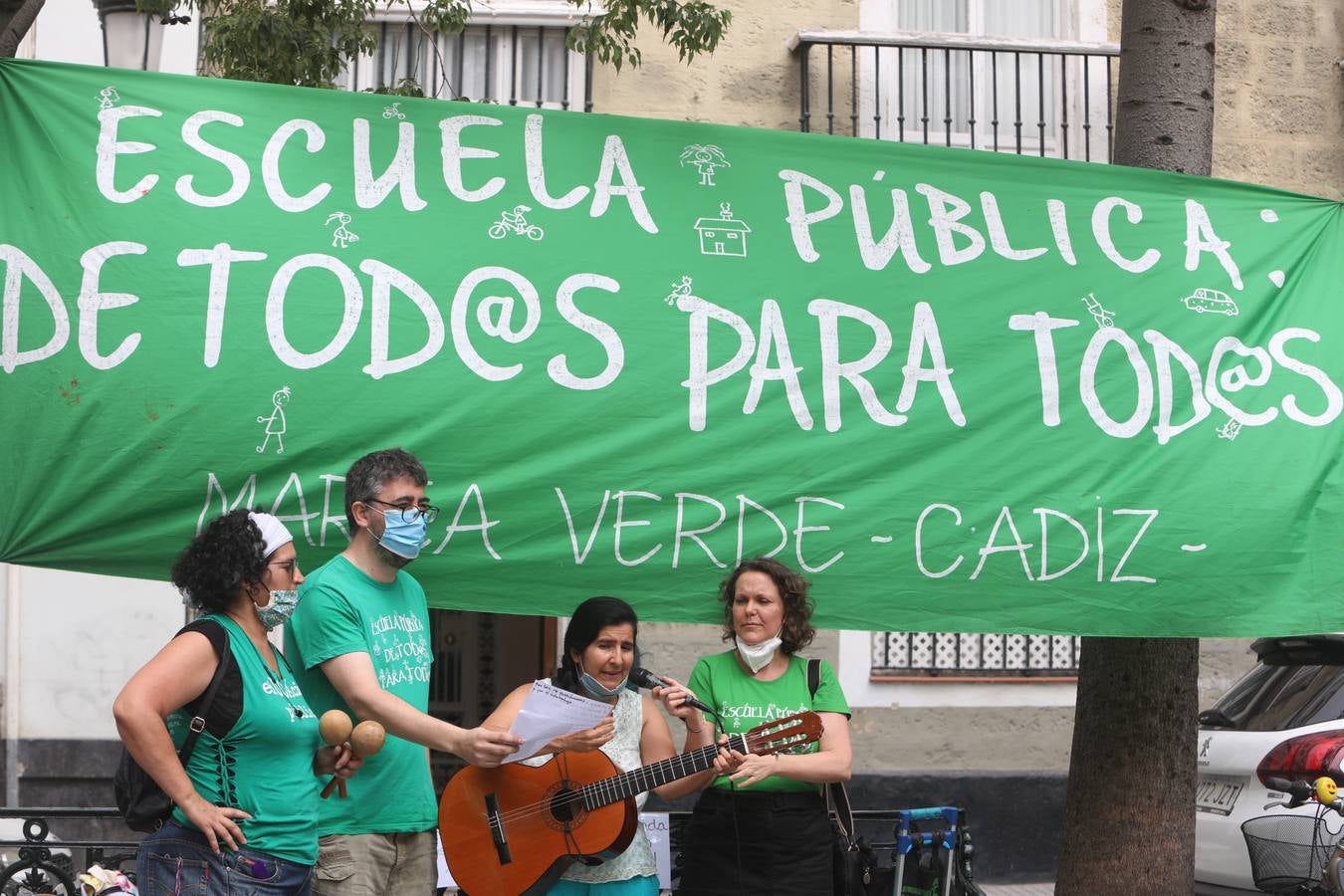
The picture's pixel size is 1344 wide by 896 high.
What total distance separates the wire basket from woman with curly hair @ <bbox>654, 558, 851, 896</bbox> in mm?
2173

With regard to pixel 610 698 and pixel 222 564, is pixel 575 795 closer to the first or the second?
pixel 610 698

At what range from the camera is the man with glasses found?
4.45m

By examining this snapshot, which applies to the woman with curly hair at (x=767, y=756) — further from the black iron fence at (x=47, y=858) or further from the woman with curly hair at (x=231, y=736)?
the black iron fence at (x=47, y=858)

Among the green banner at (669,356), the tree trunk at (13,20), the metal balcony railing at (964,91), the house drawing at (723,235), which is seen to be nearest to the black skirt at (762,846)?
the green banner at (669,356)

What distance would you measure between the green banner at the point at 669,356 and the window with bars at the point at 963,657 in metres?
4.78

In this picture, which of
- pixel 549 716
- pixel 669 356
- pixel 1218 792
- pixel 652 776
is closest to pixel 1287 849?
pixel 1218 792

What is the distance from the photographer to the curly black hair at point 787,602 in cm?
521

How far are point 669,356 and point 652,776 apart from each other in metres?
1.51

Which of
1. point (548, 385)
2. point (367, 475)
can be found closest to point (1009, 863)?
point (548, 385)

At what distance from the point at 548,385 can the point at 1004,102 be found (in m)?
7.02

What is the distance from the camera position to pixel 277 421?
17.0ft

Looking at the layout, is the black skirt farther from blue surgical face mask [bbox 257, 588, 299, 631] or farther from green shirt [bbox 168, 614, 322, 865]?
blue surgical face mask [bbox 257, 588, 299, 631]

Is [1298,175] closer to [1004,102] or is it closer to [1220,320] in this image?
[1004,102]

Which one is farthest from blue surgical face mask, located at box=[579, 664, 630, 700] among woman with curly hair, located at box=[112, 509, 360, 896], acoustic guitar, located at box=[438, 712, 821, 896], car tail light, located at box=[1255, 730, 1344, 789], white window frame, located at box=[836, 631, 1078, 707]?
white window frame, located at box=[836, 631, 1078, 707]
